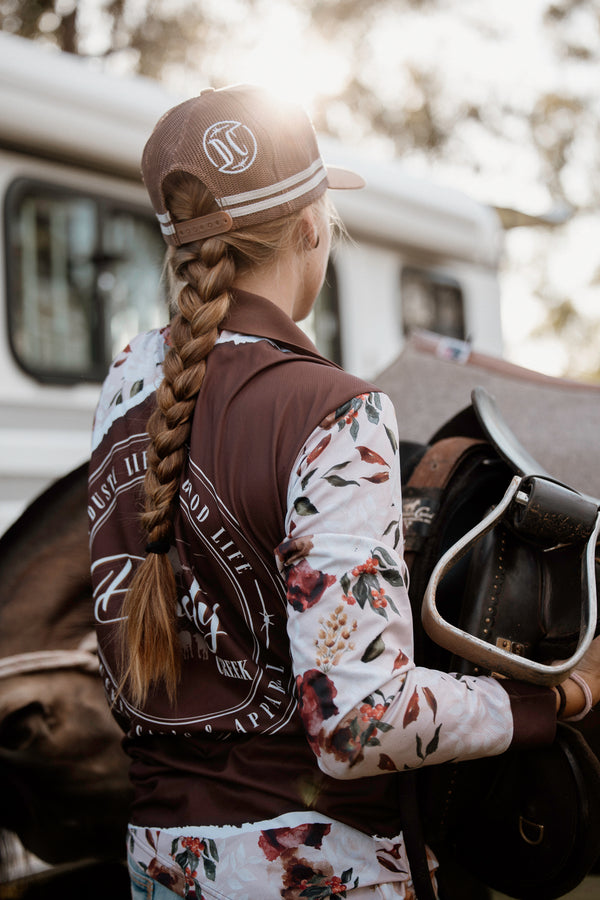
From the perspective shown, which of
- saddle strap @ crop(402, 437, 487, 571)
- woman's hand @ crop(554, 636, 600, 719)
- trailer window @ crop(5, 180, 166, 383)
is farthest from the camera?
trailer window @ crop(5, 180, 166, 383)

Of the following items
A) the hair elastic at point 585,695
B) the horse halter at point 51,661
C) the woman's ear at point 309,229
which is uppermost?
the woman's ear at point 309,229

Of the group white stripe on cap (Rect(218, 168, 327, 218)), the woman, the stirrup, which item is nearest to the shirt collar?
the woman

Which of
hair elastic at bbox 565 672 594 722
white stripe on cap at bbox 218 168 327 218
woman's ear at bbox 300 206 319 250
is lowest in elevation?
hair elastic at bbox 565 672 594 722

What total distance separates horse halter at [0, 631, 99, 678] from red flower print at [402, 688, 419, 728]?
1.20 metres

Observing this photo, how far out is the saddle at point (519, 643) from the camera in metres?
1.19

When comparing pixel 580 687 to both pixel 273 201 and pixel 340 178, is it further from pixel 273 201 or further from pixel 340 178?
pixel 340 178

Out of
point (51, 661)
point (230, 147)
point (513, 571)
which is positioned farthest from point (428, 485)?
point (51, 661)

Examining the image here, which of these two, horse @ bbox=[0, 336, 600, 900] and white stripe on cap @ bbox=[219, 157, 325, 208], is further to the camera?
horse @ bbox=[0, 336, 600, 900]

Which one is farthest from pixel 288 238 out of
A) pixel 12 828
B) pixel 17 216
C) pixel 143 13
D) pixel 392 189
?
pixel 143 13

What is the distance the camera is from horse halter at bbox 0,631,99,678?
74.4 inches

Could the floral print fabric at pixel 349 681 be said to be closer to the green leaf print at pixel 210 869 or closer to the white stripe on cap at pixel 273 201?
the green leaf print at pixel 210 869

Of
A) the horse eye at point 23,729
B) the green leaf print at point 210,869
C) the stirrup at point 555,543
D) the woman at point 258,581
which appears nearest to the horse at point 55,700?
the horse eye at point 23,729

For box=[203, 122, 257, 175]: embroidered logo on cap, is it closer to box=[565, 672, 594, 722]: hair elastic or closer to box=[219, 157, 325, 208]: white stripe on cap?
box=[219, 157, 325, 208]: white stripe on cap

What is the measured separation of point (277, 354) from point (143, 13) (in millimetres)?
11385
